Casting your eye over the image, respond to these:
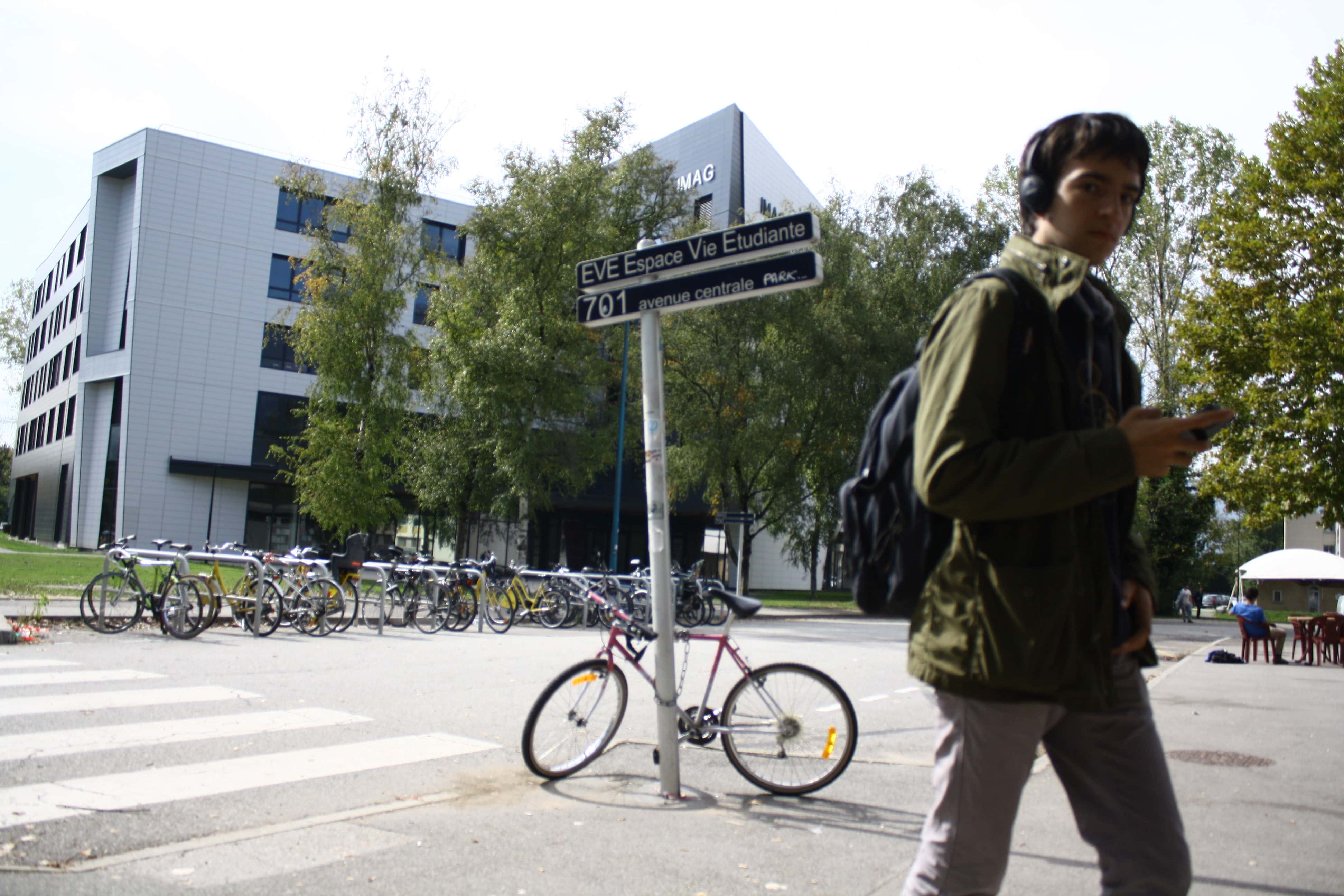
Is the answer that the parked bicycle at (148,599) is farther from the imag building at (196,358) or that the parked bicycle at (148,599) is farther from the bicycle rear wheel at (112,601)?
the imag building at (196,358)

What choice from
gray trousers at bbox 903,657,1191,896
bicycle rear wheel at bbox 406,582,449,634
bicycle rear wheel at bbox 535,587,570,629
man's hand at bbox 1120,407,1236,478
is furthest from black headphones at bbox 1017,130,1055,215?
bicycle rear wheel at bbox 535,587,570,629

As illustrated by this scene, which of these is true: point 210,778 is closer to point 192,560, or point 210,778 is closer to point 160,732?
point 160,732

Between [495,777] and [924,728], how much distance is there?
3889 mm

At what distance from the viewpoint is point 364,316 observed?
24.3 metres

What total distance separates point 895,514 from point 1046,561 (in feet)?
0.92

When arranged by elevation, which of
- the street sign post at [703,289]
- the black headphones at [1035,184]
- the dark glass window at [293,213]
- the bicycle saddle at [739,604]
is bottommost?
the bicycle saddle at [739,604]

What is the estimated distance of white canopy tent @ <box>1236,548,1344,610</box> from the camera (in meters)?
21.3

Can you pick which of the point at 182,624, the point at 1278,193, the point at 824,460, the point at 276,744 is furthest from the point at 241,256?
the point at 276,744

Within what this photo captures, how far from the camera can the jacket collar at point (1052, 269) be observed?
191cm

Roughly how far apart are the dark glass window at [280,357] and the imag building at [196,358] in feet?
0.22

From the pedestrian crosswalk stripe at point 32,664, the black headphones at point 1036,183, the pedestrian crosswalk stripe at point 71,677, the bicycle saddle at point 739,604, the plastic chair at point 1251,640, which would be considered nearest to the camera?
the black headphones at point 1036,183

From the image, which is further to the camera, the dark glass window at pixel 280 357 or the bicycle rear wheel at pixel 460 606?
the dark glass window at pixel 280 357

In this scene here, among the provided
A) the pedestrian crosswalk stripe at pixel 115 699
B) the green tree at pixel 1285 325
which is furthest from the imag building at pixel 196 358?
the pedestrian crosswalk stripe at pixel 115 699

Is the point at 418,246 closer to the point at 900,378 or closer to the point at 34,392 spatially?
the point at 900,378
